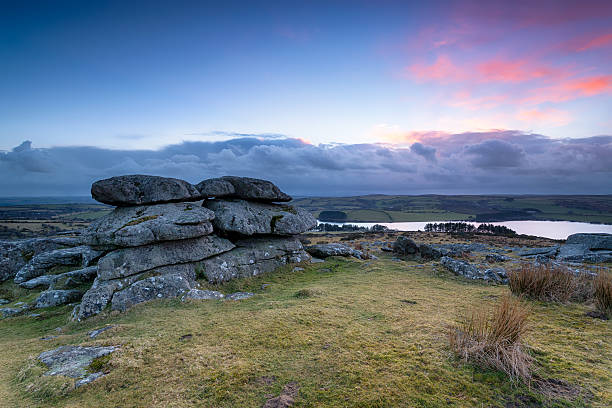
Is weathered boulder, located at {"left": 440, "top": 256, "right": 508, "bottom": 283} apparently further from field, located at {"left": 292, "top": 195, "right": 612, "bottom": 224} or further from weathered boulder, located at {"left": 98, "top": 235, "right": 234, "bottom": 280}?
field, located at {"left": 292, "top": 195, "right": 612, "bottom": 224}

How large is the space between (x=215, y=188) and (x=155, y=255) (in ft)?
17.8

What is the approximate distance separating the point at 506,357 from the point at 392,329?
102 inches

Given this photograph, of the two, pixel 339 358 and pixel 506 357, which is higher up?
pixel 506 357

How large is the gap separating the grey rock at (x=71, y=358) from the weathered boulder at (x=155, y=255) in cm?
520

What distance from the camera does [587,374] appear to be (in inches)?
201

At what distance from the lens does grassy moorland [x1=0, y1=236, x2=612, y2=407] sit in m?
4.75

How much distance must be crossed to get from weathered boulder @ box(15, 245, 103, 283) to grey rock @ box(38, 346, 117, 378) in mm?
10883

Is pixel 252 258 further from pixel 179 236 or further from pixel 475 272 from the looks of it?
pixel 475 272

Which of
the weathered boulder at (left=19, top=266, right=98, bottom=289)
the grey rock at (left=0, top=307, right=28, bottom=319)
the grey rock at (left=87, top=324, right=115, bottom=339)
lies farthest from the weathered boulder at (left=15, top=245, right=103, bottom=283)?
the grey rock at (left=87, top=324, right=115, bottom=339)

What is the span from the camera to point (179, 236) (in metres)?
13.2

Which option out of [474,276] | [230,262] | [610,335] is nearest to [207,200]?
[230,262]

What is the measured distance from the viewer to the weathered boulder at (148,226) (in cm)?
1267

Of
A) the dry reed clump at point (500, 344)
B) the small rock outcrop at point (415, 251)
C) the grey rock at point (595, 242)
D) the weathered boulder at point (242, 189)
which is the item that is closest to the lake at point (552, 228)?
the grey rock at point (595, 242)

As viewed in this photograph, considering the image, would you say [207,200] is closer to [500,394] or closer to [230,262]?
[230,262]
